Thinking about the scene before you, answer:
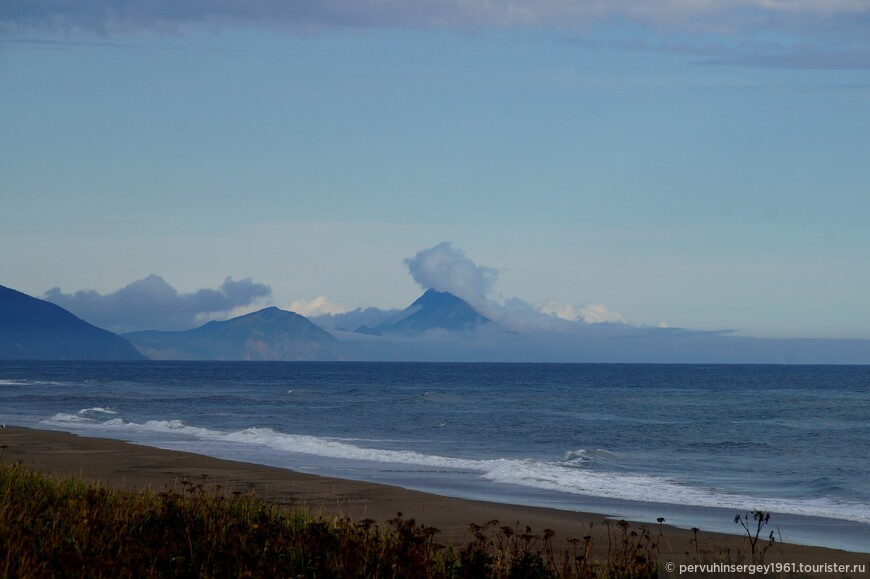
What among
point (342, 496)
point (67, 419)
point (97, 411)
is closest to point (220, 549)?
point (342, 496)

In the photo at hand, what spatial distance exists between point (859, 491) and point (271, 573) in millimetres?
18768

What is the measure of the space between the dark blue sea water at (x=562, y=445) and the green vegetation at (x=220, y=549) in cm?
902

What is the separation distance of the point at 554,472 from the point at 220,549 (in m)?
17.8

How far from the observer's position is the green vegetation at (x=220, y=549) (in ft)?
21.9

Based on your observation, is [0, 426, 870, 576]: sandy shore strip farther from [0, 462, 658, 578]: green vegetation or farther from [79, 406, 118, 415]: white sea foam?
[79, 406, 118, 415]: white sea foam

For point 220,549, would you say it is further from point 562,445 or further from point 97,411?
point 97,411

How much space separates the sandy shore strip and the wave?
3845mm

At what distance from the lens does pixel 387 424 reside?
4334cm

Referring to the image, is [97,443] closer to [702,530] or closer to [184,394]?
[702,530]

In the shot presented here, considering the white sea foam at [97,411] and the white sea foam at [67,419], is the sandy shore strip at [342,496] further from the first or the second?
the white sea foam at [97,411]

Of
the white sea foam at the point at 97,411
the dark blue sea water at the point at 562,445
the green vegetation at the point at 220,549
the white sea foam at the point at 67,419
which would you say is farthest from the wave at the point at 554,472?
the green vegetation at the point at 220,549

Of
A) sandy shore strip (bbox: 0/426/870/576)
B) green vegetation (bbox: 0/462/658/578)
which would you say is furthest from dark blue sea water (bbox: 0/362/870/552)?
green vegetation (bbox: 0/462/658/578)

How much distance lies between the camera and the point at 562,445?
33469 mm

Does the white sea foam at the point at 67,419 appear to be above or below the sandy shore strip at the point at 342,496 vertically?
below
